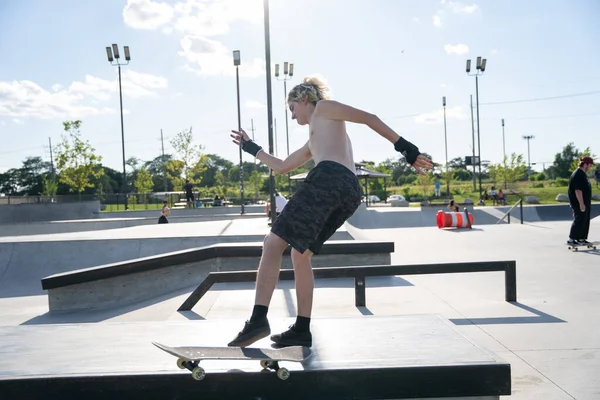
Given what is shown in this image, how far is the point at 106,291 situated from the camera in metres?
7.16

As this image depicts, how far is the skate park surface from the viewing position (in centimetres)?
333

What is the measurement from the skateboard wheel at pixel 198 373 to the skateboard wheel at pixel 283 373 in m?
0.36

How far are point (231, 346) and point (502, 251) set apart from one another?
866cm

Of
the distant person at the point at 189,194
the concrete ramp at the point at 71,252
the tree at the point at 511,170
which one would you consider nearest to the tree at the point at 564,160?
the tree at the point at 511,170

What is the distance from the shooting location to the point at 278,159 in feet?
11.8

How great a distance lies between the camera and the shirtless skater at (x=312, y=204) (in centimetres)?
298

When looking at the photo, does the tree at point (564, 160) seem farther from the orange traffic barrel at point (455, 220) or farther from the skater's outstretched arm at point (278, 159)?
the skater's outstretched arm at point (278, 159)

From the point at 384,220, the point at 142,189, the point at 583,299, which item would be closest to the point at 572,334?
the point at 583,299

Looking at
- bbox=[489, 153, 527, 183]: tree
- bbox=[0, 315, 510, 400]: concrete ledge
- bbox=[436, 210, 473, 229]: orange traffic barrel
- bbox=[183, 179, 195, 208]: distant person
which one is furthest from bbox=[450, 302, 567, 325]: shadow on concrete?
bbox=[489, 153, 527, 183]: tree

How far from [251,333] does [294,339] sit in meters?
0.26

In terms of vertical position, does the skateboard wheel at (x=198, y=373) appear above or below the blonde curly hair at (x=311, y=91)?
below

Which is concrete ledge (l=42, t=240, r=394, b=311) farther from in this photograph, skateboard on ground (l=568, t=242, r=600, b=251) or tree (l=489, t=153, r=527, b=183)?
tree (l=489, t=153, r=527, b=183)

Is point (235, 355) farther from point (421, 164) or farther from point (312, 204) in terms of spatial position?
point (421, 164)

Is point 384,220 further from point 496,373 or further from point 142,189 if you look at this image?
point 142,189
